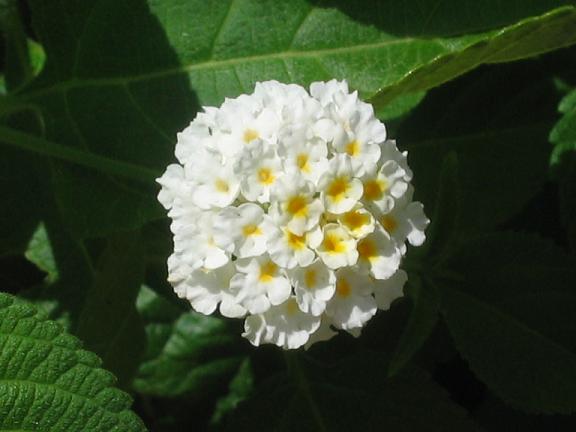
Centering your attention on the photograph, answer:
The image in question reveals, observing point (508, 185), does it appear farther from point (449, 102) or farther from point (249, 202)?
point (249, 202)


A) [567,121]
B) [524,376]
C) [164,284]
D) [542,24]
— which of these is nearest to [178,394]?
[164,284]

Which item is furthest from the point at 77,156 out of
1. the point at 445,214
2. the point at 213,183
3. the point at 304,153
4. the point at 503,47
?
the point at 503,47

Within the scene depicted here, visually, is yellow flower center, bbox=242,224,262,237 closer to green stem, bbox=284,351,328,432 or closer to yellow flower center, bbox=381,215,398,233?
yellow flower center, bbox=381,215,398,233

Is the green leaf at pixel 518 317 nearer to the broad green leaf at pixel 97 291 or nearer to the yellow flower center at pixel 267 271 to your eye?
the yellow flower center at pixel 267 271

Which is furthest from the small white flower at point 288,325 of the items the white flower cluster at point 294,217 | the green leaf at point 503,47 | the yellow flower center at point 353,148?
the green leaf at point 503,47

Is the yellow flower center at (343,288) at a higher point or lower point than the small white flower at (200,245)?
lower

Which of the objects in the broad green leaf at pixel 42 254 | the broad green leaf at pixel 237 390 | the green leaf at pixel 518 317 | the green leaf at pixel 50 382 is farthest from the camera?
the broad green leaf at pixel 237 390
